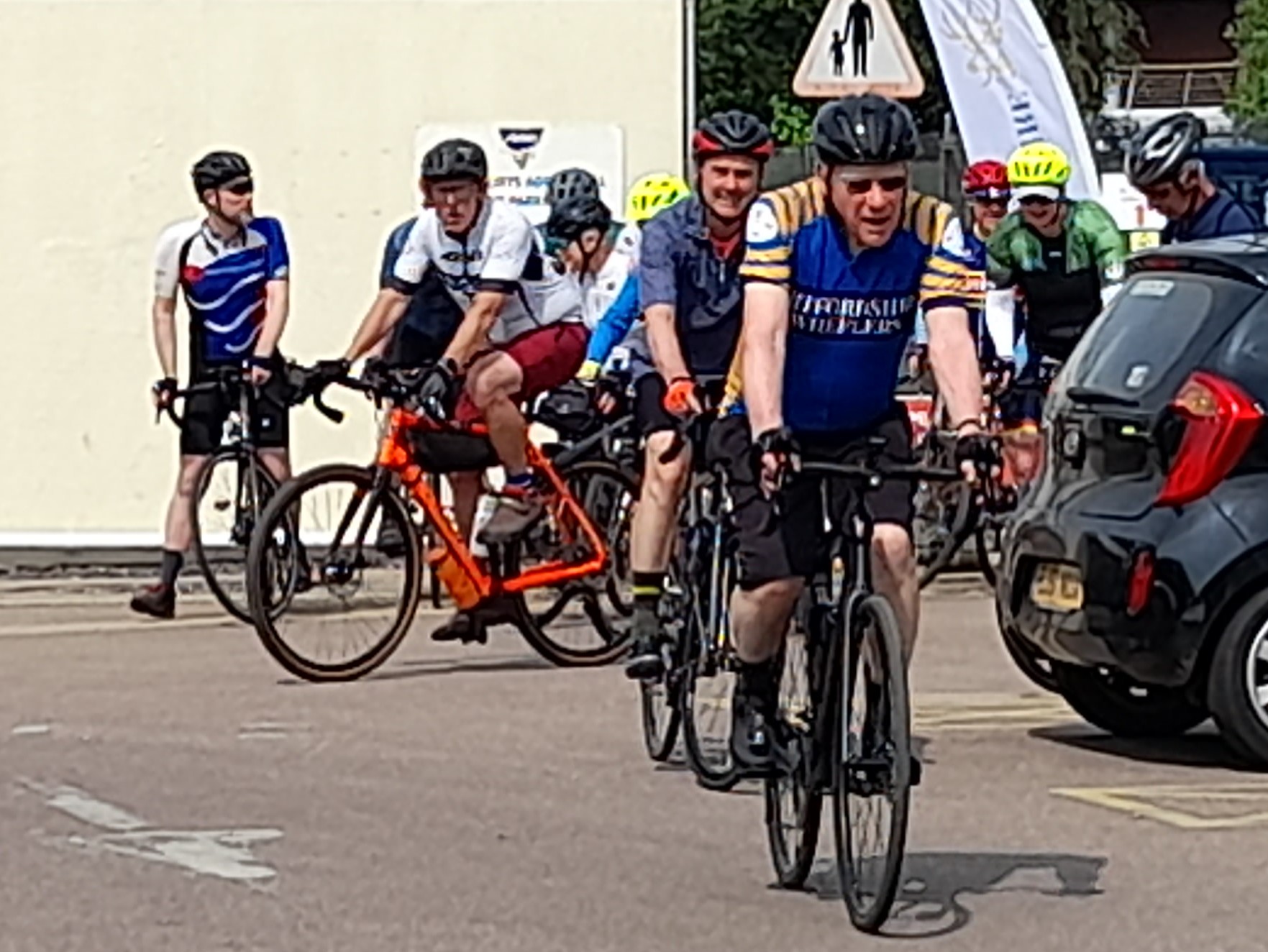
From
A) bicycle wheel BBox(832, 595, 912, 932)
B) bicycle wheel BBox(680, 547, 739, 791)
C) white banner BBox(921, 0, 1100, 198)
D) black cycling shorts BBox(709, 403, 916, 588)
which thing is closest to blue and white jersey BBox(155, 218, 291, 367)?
bicycle wheel BBox(680, 547, 739, 791)

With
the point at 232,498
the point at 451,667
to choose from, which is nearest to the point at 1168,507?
the point at 451,667

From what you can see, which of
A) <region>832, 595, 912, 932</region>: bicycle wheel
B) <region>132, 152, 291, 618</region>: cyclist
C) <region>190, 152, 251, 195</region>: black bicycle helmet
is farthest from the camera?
<region>132, 152, 291, 618</region>: cyclist

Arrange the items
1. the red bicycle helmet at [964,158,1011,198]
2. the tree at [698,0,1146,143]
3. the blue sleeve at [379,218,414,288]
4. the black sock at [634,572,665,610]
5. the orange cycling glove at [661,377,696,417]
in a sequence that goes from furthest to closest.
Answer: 1. the tree at [698,0,1146,143]
2. the red bicycle helmet at [964,158,1011,198]
3. the blue sleeve at [379,218,414,288]
4. the black sock at [634,572,665,610]
5. the orange cycling glove at [661,377,696,417]

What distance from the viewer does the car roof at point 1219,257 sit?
10.8 metres

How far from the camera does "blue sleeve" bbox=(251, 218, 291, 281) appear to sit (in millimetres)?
15070

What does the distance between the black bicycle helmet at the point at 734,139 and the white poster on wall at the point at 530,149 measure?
22.0ft

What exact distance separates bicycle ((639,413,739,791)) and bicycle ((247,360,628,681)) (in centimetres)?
226

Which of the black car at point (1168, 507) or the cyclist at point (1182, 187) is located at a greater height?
the cyclist at point (1182, 187)

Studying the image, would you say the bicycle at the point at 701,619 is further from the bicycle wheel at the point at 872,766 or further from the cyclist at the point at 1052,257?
the cyclist at the point at 1052,257

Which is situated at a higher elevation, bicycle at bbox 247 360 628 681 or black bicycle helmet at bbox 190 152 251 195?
black bicycle helmet at bbox 190 152 251 195

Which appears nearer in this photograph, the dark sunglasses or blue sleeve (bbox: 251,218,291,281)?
the dark sunglasses

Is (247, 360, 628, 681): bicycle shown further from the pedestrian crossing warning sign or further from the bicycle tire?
the pedestrian crossing warning sign

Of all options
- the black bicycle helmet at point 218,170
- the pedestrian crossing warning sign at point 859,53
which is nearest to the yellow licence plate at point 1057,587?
the black bicycle helmet at point 218,170

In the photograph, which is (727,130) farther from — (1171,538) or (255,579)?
(255,579)
